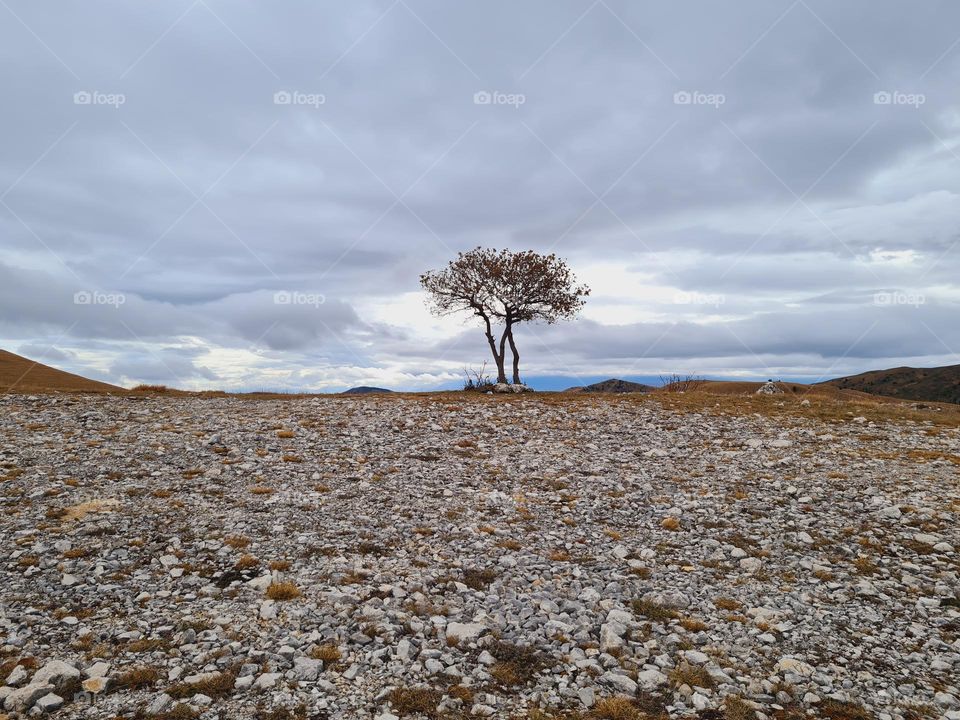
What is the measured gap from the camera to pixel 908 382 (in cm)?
16862

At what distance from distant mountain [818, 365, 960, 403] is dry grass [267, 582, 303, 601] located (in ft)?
573

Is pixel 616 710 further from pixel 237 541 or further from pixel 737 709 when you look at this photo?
pixel 237 541

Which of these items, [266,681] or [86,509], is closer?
[266,681]

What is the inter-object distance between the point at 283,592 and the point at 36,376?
162 ft

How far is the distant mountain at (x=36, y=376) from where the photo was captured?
38.2 metres

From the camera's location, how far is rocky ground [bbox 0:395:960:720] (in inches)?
286

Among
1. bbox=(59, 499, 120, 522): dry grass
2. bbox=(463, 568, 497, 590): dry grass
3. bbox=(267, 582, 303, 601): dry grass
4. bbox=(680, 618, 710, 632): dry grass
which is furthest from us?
bbox=(59, 499, 120, 522): dry grass

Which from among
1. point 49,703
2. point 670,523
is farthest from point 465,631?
point 670,523

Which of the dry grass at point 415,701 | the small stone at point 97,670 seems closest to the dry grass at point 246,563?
the small stone at point 97,670

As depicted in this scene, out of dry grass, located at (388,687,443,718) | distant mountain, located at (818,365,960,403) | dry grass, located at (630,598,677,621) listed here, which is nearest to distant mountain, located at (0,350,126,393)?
dry grass, located at (388,687,443,718)

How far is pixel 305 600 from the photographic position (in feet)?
31.3

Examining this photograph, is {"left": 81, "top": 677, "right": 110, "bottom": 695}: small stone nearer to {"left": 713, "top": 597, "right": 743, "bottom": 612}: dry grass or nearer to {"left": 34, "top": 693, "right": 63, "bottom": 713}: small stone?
{"left": 34, "top": 693, "right": 63, "bottom": 713}: small stone

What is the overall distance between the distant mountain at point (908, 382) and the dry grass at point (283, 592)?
174593 mm

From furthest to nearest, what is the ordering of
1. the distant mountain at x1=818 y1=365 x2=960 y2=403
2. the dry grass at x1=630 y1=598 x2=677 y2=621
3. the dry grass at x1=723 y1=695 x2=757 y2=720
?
1. the distant mountain at x1=818 y1=365 x2=960 y2=403
2. the dry grass at x1=630 y1=598 x2=677 y2=621
3. the dry grass at x1=723 y1=695 x2=757 y2=720
